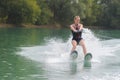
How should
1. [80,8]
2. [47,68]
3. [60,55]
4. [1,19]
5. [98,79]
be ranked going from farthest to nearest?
[80,8] < [1,19] < [60,55] < [47,68] < [98,79]

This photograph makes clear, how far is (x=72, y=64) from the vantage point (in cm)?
1467

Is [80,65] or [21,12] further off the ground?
[80,65]

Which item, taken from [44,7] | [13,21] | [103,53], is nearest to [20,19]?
[13,21]

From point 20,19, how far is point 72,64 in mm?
53389

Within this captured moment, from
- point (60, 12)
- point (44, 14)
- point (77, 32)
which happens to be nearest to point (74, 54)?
point (77, 32)

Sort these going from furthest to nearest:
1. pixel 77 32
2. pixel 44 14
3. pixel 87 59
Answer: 1. pixel 44 14
2. pixel 77 32
3. pixel 87 59

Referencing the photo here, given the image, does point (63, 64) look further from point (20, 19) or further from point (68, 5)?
point (68, 5)

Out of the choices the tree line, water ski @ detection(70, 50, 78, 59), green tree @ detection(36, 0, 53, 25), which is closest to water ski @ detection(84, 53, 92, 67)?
water ski @ detection(70, 50, 78, 59)

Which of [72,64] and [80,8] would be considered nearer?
[72,64]

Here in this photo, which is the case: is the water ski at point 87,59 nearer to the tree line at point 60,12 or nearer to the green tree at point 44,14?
the tree line at point 60,12

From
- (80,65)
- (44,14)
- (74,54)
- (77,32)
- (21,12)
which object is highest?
(77,32)

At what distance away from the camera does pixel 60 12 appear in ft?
261

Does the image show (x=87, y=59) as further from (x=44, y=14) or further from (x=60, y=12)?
(x=60, y=12)

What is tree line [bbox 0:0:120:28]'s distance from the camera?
222 ft
